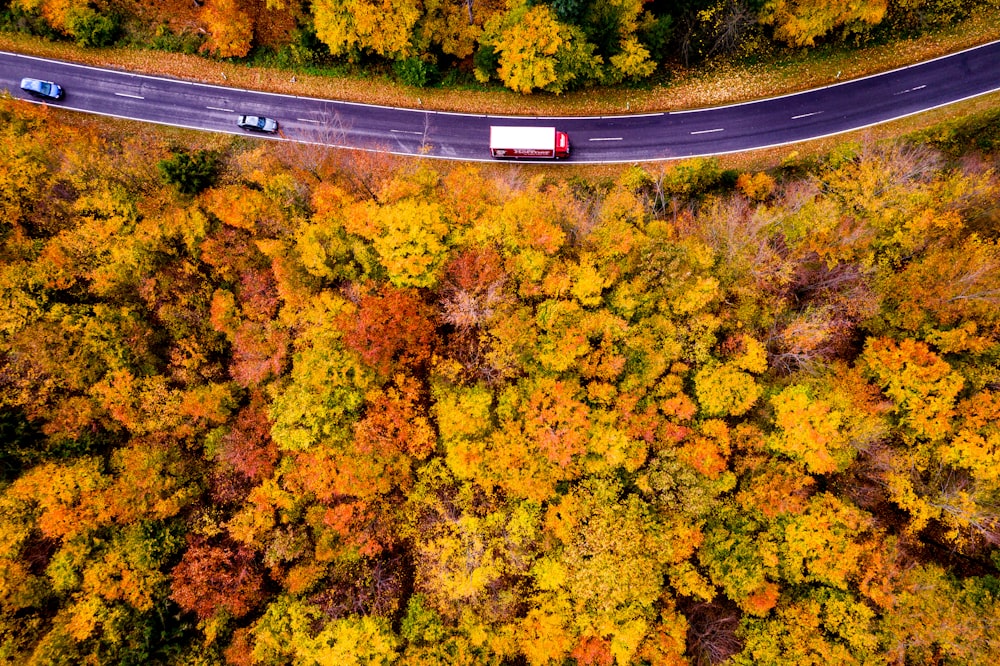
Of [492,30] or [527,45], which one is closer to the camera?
[527,45]

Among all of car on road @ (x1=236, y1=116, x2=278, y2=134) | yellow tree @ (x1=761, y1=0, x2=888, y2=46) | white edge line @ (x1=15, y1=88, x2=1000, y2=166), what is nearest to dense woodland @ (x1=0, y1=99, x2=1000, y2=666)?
white edge line @ (x1=15, y1=88, x2=1000, y2=166)

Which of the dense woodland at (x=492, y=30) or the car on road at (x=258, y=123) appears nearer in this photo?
the dense woodland at (x=492, y=30)

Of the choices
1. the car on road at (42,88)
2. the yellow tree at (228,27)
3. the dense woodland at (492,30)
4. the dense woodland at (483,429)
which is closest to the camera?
the dense woodland at (483,429)

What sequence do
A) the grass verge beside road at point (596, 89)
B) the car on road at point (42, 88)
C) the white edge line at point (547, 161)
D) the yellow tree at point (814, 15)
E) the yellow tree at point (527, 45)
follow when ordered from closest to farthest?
1. the yellow tree at point (527, 45)
2. the yellow tree at point (814, 15)
3. the car on road at point (42, 88)
4. the white edge line at point (547, 161)
5. the grass verge beside road at point (596, 89)

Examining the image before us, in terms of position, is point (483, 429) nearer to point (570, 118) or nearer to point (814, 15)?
point (570, 118)

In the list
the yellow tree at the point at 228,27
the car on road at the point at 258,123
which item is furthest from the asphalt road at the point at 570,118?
the yellow tree at the point at 228,27

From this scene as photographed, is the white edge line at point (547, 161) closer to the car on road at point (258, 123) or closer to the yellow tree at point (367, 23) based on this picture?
the car on road at point (258, 123)

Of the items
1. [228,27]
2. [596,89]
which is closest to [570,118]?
[596,89]
